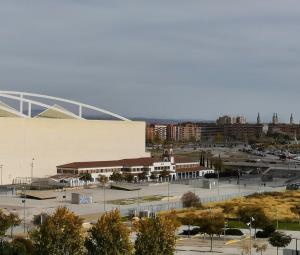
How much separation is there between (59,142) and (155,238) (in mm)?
44842

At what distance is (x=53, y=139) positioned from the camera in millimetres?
62156

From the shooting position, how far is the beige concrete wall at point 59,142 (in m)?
57.4

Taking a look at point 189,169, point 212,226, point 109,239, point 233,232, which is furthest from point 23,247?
point 189,169

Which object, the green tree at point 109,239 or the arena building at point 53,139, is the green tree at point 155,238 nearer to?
the green tree at point 109,239

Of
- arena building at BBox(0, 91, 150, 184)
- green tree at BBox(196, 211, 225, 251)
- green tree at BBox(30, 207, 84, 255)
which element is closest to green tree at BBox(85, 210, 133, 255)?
green tree at BBox(30, 207, 84, 255)

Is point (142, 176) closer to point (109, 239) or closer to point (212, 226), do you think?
point (212, 226)

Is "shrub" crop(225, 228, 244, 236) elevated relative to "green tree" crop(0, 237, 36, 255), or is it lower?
lower

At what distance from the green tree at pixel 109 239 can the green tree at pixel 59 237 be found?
0.38m

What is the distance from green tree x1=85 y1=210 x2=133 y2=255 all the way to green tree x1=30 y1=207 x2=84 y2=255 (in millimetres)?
383

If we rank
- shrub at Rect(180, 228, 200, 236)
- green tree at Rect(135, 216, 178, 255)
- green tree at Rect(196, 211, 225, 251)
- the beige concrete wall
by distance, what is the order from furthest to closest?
the beige concrete wall
shrub at Rect(180, 228, 200, 236)
green tree at Rect(196, 211, 225, 251)
green tree at Rect(135, 216, 178, 255)

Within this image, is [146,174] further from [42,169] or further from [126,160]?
[42,169]

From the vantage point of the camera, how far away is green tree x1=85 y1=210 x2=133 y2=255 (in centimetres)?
1859

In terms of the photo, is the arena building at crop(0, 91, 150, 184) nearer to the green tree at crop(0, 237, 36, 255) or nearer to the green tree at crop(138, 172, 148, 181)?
the green tree at crop(138, 172, 148, 181)

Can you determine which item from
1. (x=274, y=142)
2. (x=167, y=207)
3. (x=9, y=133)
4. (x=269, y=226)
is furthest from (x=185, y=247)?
(x=274, y=142)
